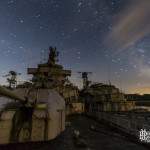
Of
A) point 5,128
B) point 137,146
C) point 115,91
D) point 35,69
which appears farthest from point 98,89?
point 5,128

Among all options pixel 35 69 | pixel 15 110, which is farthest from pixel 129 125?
pixel 35 69

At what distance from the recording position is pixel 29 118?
24.1ft


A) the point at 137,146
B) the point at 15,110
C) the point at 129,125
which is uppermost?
the point at 15,110

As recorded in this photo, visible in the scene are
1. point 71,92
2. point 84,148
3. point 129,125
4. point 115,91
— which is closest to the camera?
point 84,148

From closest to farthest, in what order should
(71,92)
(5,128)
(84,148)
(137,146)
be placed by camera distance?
(5,128) → (84,148) → (137,146) → (71,92)

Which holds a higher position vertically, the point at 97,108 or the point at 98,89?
the point at 98,89

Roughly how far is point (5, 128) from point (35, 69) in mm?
19390

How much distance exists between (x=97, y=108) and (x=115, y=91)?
229 inches

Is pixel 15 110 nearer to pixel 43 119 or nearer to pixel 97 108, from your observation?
pixel 43 119

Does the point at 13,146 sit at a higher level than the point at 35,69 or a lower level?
lower

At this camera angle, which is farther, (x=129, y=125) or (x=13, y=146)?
(x=129, y=125)

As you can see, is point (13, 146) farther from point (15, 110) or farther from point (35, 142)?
point (15, 110)

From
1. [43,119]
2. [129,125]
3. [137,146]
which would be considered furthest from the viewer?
[129,125]

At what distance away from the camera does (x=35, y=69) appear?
25.9 m
